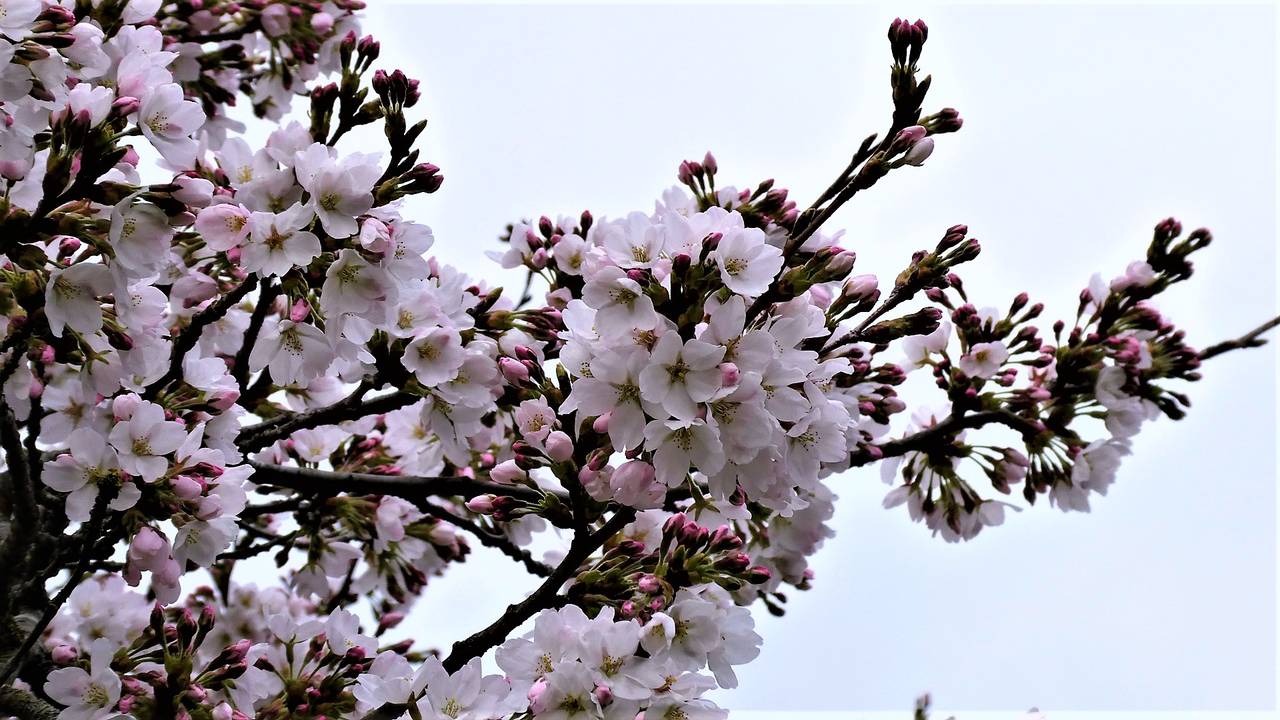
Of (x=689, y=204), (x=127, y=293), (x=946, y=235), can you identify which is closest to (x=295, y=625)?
(x=127, y=293)

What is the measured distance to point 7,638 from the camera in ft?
10.6

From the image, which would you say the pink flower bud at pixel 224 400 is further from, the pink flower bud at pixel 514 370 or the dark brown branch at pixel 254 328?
the pink flower bud at pixel 514 370

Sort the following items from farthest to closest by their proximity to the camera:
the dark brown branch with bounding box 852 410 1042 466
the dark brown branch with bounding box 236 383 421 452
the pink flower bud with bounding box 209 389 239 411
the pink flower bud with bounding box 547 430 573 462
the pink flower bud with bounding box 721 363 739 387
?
the dark brown branch with bounding box 852 410 1042 466 < the dark brown branch with bounding box 236 383 421 452 < the pink flower bud with bounding box 209 389 239 411 < the pink flower bud with bounding box 547 430 573 462 < the pink flower bud with bounding box 721 363 739 387

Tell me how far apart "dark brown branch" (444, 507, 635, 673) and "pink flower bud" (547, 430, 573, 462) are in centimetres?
21

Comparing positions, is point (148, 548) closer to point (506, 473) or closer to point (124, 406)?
point (124, 406)

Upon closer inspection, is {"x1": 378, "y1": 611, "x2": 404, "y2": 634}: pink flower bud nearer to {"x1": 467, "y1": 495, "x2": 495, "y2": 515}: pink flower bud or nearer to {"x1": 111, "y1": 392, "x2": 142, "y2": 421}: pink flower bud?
{"x1": 467, "y1": 495, "x2": 495, "y2": 515}: pink flower bud

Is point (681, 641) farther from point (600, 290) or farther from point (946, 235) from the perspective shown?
point (946, 235)

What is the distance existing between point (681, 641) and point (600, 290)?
891mm

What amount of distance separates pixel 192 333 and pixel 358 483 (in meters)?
0.89

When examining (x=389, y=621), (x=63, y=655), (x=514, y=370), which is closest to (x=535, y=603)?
(x=514, y=370)

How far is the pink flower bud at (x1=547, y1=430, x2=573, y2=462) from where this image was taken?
2.65 m

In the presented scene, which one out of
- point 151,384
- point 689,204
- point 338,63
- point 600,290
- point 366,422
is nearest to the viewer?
point 600,290

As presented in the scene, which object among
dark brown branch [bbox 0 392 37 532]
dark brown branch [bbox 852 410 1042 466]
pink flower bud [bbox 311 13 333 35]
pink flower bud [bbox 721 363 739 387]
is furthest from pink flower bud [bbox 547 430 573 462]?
pink flower bud [bbox 311 13 333 35]

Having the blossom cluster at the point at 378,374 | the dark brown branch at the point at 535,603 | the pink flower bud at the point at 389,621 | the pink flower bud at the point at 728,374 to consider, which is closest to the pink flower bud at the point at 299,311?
the blossom cluster at the point at 378,374
